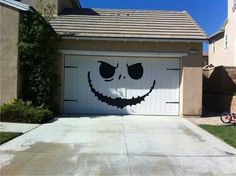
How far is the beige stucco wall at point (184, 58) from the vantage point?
16062 millimetres

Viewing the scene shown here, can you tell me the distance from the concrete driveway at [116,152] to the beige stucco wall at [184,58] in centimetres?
329

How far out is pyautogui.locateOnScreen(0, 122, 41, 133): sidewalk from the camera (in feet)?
37.0

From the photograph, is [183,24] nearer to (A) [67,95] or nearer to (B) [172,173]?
(A) [67,95]

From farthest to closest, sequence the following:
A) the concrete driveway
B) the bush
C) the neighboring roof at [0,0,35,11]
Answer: the neighboring roof at [0,0,35,11], the bush, the concrete driveway

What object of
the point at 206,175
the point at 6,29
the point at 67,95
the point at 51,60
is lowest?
the point at 206,175

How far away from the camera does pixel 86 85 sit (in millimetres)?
16281

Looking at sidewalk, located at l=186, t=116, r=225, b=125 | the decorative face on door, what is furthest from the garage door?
A: sidewalk, located at l=186, t=116, r=225, b=125

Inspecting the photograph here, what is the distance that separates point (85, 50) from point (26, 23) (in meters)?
2.71

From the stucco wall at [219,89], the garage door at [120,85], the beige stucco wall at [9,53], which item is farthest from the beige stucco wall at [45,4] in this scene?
the stucco wall at [219,89]

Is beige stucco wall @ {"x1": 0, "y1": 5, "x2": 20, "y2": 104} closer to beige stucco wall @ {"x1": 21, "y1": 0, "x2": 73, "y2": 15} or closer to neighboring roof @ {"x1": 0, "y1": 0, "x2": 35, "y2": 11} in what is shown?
neighboring roof @ {"x1": 0, "y1": 0, "x2": 35, "y2": 11}

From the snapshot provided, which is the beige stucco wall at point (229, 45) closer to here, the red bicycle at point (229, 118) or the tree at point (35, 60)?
the red bicycle at point (229, 118)

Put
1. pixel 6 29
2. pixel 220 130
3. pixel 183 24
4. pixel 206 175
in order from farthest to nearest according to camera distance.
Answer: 1. pixel 183 24
2. pixel 6 29
3. pixel 220 130
4. pixel 206 175

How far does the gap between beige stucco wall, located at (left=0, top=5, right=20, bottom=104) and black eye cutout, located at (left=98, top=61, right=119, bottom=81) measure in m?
3.62

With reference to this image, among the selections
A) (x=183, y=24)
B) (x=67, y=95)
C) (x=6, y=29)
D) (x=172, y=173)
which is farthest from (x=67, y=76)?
(x=172, y=173)
